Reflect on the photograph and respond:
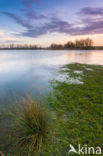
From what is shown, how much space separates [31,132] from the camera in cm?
247

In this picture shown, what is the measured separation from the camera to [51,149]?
2.28 metres

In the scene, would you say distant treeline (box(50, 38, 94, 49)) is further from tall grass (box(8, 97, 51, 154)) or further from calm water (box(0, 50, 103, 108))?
tall grass (box(8, 97, 51, 154))

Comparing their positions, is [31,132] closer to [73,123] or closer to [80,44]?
[73,123]

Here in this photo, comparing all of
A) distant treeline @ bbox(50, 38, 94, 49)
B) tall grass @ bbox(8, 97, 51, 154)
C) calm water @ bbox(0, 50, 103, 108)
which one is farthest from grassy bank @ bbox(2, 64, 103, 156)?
distant treeline @ bbox(50, 38, 94, 49)

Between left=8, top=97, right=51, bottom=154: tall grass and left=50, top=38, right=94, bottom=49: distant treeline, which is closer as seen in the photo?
left=8, top=97, right=51, bottom=154: tall grass

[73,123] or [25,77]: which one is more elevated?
[25,77]

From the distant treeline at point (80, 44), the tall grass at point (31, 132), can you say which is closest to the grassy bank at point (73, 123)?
the tall grass at point (31, 132)

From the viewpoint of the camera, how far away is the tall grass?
Answer: 2.28 m

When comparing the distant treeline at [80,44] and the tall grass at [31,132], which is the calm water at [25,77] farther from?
the distant treeline at [80,44]

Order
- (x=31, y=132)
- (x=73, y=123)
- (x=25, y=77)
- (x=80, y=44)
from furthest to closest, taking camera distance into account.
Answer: (x=80, y=44)
(x=25, y=77)
(x=73, y=123)
(x=31, y=132)

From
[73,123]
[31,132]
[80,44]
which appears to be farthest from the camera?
[80,44]

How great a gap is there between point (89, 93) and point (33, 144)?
3.98 metres

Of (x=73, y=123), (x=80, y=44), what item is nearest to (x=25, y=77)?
(x=73, y=123)

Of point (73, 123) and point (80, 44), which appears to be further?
point (80, 44)
